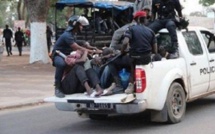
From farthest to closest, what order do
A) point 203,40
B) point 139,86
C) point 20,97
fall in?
point 20,97 < point 203,40 < point 139,86

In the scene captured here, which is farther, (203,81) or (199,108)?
(199,108)

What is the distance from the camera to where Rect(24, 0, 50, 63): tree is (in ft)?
69.5

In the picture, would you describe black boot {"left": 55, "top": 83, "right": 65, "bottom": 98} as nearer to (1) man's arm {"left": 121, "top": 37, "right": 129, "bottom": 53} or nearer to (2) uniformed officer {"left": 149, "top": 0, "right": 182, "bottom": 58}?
(1) man's arm {"left": 121, "top": 37, "right": 129, "bottom": 53}

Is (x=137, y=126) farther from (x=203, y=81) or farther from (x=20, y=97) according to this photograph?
(x=20, y=97)

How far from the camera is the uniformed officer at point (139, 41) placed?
810cm

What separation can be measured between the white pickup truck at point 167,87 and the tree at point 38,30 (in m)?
12.0

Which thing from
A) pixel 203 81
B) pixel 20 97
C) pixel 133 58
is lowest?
pixel 20 97

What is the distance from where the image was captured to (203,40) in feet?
32.7

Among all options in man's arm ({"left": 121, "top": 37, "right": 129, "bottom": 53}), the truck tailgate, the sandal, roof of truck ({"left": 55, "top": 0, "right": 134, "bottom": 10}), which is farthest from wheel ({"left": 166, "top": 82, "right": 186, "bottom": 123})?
roof of truck ({"left": 55, "top": 0, "right": 134, "bottom": 10})

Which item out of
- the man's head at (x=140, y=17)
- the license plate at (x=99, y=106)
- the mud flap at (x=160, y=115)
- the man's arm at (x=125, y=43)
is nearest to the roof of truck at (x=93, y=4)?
the man's head at (x=140, y=17)

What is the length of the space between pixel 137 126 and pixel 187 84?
4.13 feet

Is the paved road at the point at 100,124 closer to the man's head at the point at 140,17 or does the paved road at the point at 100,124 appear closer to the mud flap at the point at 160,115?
the mud flap at the point at 160,115

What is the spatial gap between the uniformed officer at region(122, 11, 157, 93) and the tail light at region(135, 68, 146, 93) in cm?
16

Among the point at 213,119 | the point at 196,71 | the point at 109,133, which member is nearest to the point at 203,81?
the point at 196,71
